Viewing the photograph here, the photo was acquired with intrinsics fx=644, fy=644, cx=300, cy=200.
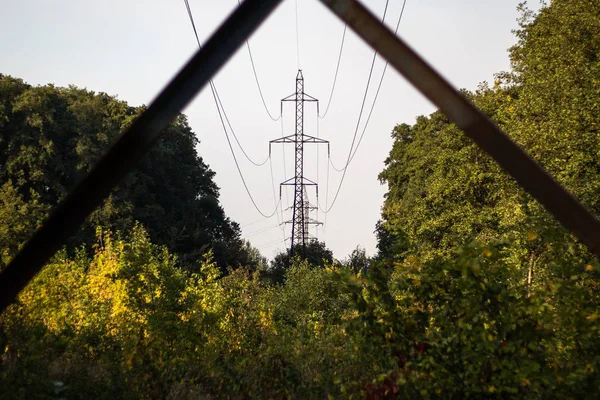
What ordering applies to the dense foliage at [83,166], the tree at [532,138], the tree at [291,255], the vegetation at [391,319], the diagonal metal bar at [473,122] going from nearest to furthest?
the diagonal metal bar at [473,122] → the vegetation at [391,319] → the tree at [532,138] → the dense foliage at [83,166] → the tree at [291,255]

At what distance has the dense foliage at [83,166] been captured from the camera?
3581 centimetres

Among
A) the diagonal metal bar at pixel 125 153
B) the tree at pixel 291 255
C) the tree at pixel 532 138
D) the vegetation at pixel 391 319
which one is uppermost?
the tree at pixel 291 255

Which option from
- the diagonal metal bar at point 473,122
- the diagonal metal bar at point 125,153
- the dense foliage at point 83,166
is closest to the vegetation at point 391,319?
the diagonal metal bar at point 473,122

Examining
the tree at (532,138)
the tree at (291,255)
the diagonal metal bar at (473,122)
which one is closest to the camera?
the diagonal metal bar at (473,122)

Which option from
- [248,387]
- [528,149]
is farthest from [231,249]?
[248,387]

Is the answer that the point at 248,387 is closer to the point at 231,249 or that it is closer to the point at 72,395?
the point at 72,395

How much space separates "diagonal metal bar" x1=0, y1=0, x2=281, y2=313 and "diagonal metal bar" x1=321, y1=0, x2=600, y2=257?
0.33m

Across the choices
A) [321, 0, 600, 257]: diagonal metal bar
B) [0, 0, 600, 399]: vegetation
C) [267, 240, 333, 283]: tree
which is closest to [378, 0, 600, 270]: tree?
[0, 0, 600, 399]: vegetation

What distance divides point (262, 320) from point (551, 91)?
13.0 metres

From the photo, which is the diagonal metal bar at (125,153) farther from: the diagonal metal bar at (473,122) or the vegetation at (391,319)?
the vegetation at (391,319)

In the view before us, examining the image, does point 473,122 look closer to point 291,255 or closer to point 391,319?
point 391,319

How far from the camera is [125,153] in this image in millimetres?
1847

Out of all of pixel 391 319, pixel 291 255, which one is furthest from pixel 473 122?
pixel 291 255

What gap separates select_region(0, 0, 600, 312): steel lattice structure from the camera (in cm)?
181
